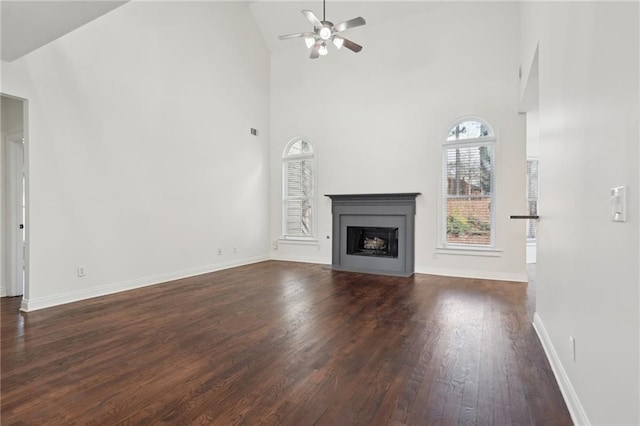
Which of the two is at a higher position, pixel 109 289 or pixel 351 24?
pixel 351 24

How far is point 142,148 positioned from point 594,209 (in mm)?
5182

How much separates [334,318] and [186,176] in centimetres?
360

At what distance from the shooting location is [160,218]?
16.9ft

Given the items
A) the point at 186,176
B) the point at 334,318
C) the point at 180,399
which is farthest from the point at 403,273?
the point at 180,399

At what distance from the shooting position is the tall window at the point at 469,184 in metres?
5.55

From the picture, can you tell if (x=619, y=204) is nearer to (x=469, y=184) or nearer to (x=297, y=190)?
(x=469, y=184)

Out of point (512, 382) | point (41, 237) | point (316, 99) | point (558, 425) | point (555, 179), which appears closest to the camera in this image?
point (558, 425)

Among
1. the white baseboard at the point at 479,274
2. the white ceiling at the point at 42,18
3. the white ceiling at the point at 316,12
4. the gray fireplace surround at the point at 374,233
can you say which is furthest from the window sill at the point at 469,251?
the white ceiling at the point at 42,18

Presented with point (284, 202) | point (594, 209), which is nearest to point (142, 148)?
point (284, 202)

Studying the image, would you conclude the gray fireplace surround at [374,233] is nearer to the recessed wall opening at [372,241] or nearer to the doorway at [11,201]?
the recessed wall opening at [372,241]

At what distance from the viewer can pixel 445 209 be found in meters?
5.82

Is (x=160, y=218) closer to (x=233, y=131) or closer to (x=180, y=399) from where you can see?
(x=233, y=131)

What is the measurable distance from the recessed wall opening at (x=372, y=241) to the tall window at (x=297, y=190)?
39.5 inches

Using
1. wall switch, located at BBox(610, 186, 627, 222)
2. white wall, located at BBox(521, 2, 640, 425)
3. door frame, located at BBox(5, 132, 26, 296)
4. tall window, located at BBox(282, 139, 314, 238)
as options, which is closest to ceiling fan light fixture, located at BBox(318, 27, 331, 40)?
white wall, located at BBox(521, 2, 640, 425)
